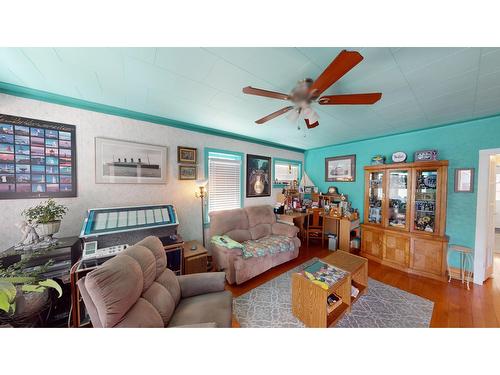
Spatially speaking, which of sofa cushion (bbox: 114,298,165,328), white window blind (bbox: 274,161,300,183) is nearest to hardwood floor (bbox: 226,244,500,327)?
sofa cushion (bbox: 114,298,165,328)

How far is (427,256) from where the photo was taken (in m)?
2.51

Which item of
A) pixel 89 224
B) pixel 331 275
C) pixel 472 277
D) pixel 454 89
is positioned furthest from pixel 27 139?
pixel 472 277

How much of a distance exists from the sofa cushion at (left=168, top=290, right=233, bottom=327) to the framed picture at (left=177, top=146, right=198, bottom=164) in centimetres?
195

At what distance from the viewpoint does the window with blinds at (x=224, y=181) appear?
2.97 metres

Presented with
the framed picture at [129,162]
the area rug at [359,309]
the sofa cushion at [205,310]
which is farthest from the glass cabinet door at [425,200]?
the framed picture at [129,162]

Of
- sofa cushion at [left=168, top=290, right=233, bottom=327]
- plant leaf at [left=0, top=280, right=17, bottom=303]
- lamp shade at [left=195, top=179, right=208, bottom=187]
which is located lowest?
sofa cushion at [left=168, top=290, right=233, bottom=327]

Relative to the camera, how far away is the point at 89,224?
1.71 metres

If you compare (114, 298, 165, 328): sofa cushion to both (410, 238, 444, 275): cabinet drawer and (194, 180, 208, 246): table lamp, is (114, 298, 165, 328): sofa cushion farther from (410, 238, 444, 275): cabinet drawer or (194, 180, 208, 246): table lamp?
(410, 238, 444, 275): cabinet drawer

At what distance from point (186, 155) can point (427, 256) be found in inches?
168

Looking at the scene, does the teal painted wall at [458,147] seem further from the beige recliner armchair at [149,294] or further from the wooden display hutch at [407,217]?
the beige recliner armchair at [149,294]

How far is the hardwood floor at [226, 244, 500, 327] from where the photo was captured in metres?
1.68

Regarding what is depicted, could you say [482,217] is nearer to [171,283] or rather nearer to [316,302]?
[316,302]
